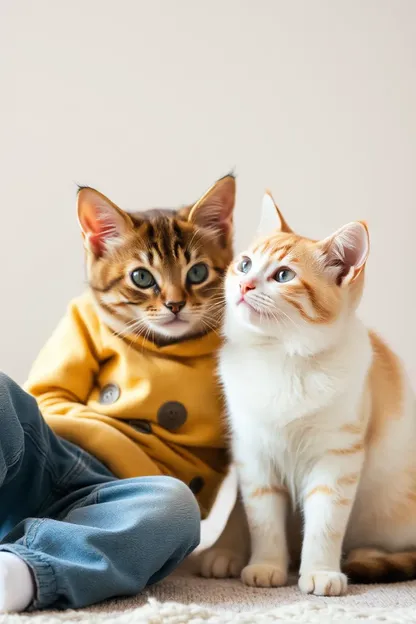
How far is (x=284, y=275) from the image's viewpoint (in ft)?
4.19

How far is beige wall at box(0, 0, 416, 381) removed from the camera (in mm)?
1893

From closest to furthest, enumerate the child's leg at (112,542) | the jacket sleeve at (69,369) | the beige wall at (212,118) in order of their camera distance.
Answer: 1. the child's leg at (112,542)
2. the jacket sleeve at (69,369)
3. the beige wall at (212,118)

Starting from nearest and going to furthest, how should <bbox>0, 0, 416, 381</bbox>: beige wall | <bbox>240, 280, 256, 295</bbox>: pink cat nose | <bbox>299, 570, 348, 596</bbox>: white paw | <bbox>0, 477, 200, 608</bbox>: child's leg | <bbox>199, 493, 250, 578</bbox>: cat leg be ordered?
<bbox>0, 477, 200, 608</bbox>: child's leg, <bbox>299, 570, 348, 596</bbox>: white paw, <bbox>240, 280, 256, 295</bbox>: pink cat nose, <bbox>199, 493, 250, 578</bbox>: cat leg, <bbox>0, 0, 416, 381</bbox>: beige wall

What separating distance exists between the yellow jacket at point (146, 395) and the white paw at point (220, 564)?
100mm

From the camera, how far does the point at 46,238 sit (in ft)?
6.16

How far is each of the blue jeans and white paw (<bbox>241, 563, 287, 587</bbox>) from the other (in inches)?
5.6

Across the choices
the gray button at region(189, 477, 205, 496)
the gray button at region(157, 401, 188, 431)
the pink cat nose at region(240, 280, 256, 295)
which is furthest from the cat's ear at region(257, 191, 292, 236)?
the gray button at region(189, 477, 205, 496)

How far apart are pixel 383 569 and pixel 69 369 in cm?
69

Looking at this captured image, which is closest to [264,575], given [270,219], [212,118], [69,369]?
[69,369]

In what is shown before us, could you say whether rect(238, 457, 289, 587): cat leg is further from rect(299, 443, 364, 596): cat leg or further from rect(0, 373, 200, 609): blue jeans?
rect(0, 373, 200, 609): blue jeans

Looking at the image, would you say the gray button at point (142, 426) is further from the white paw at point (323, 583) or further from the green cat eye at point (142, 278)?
the white paw at point (323, 583)

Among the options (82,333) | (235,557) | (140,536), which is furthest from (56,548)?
(82,333)

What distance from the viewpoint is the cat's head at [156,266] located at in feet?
4.69

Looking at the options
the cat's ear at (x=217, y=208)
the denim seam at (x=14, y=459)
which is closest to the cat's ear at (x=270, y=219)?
the cat's ear at (x=217, y=208)
